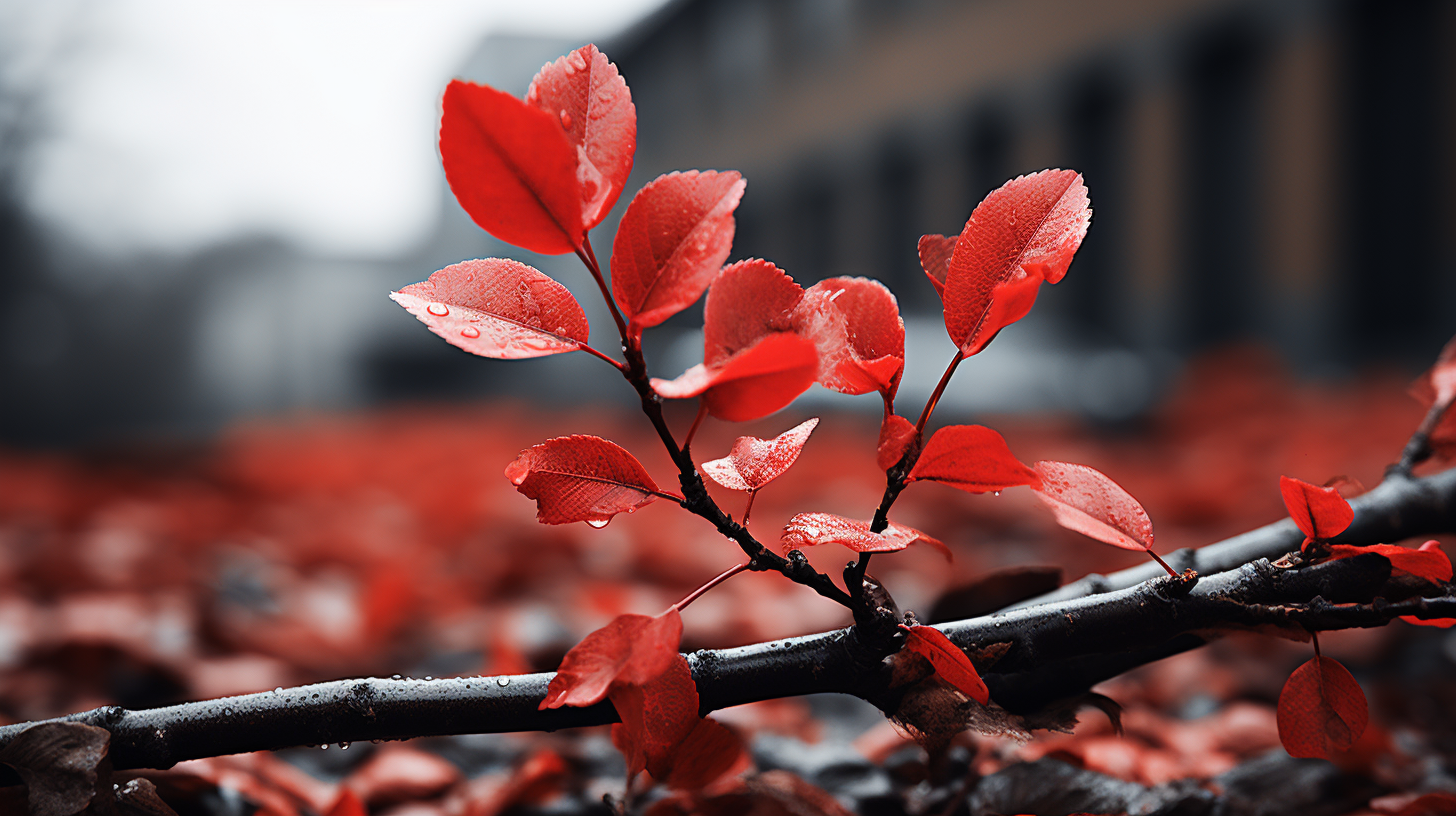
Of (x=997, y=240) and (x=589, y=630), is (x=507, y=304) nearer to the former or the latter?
(x=997, y=240)

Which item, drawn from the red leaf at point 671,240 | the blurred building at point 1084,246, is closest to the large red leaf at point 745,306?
the red leaf at point 671,240

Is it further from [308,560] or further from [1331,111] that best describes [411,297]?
[1331,111]

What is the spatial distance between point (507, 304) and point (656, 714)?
0.12m

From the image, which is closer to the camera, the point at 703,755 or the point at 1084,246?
the point at 703,755

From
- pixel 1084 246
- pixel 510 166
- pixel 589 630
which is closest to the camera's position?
pixel 510 166

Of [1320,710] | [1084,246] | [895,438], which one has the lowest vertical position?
[1320,710]

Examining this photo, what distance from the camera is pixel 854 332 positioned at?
23 centimetres

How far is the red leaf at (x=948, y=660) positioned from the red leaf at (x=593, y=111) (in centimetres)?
13

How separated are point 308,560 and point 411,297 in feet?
2.51

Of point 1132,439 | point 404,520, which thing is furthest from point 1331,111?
point 404,520

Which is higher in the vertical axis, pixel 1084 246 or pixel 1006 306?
pixel 1084 246

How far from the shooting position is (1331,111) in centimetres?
322

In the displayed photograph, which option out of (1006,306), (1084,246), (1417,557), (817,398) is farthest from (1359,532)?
(1084,246)

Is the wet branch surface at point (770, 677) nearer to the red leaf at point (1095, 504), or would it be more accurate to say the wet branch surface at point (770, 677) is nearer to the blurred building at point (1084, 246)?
the red leaf at point (1095, 504)
